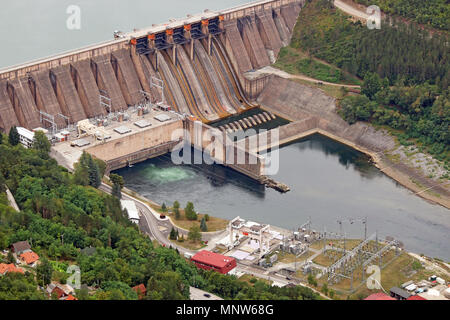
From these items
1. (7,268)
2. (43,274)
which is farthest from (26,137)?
(43,274)

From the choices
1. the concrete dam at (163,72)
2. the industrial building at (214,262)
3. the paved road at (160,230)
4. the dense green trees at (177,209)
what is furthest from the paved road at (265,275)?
the concrete dam at (163,72)

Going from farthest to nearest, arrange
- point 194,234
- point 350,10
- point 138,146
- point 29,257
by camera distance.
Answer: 1. point 350,10
2. point 138,146
3. point 194,234
4. point 29,257

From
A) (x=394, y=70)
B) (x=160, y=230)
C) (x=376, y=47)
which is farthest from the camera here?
(x=376, y=47)

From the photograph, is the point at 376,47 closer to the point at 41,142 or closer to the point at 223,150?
the point at 223,150

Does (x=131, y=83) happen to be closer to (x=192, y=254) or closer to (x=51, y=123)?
(x=51, y=123)

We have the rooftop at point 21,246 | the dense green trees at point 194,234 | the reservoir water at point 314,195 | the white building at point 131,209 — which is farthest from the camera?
the reservoir water at point 314,195

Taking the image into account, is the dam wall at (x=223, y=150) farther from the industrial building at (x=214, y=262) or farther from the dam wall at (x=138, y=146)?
the industrial building at (x=214, y=262)
